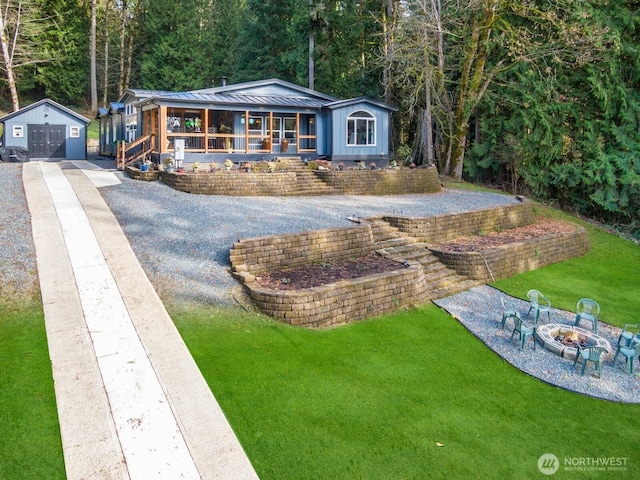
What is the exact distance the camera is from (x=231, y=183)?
15.4m

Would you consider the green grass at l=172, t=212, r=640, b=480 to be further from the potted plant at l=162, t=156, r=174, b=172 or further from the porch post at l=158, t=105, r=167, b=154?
the porch post at l=158, t=105, r=167, b=154

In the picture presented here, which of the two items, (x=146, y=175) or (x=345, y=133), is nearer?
(x=146, y=175)

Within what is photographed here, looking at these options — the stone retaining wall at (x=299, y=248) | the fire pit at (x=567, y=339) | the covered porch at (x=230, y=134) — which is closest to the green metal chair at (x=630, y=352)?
the fire pit at (x=567, y=339)

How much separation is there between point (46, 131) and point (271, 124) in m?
11.1

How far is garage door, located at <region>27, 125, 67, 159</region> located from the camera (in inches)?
915

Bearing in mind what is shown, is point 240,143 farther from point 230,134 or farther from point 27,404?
point 27,404

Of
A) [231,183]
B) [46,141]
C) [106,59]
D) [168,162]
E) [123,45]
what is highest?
[123,45]

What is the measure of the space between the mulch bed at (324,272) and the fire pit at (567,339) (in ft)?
9.69

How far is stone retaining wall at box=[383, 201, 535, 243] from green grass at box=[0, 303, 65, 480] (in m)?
8.65

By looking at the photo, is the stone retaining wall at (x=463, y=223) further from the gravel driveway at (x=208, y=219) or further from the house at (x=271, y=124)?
the house at (x=271, y=124)

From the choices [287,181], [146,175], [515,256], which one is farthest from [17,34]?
[515,256]

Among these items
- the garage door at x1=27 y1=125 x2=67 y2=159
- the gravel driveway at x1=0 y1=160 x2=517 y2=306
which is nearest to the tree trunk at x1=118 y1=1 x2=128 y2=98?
the garage door at x1=27 y1=125 x2=67 y2=159

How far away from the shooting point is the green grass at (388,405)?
16.4 ft

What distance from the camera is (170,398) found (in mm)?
5527
